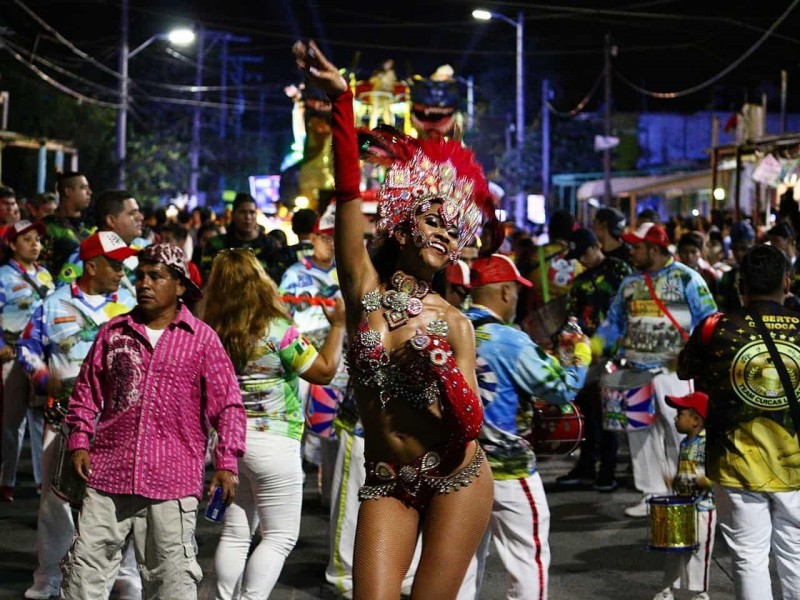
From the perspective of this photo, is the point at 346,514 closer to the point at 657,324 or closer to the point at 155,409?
the point at 155,409

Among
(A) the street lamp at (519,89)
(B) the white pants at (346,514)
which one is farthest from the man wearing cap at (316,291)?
(A) the street lamp at (519,89)

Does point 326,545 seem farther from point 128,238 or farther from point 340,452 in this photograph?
point 128,238

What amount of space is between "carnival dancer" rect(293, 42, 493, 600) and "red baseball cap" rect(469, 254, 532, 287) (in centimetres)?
160

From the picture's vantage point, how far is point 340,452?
807cm

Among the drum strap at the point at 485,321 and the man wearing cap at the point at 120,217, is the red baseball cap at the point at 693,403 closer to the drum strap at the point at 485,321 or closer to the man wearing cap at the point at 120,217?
the drum strap at the point at 485,321

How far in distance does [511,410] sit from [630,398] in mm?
4274

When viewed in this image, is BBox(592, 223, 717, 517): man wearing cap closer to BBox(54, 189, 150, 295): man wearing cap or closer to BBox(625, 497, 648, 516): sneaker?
BBox(625, 497, 648, 516): sneaker

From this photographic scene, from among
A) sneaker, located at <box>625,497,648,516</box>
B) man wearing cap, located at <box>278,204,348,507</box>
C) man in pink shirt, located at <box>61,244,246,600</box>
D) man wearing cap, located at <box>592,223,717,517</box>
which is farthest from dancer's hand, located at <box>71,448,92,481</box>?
sneaker, located at <box>625,497,648,516</box>

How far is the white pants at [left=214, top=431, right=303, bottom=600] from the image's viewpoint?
6.55 metres

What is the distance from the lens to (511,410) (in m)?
6.24

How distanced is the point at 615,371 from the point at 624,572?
2.21 meters

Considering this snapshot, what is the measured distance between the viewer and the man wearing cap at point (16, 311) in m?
10.7

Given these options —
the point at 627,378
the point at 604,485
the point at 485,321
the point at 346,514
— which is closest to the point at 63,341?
the point at 346,514

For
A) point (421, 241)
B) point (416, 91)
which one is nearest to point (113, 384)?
point (421, 241)
